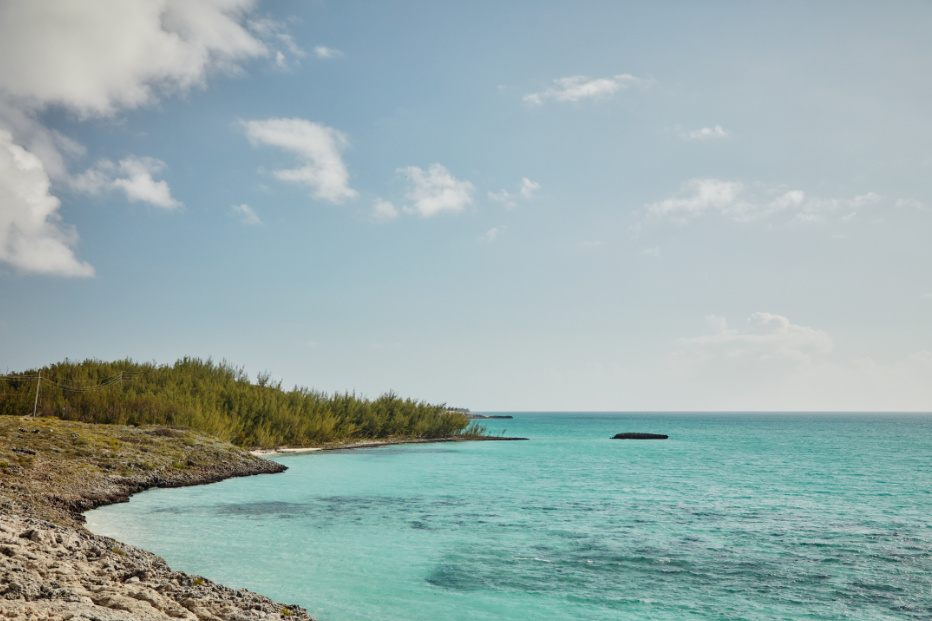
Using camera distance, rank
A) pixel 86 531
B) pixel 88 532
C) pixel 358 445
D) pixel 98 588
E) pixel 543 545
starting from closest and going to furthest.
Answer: pixel 98 588 < pixel 88 532 < pixel 86 531 < pixel 543 545 < pixel 358 445

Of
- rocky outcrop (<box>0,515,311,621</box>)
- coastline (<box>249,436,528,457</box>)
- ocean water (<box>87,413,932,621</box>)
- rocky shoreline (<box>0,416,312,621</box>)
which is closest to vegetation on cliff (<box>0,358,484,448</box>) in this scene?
coastline (<box>249,436,528,457</box>)

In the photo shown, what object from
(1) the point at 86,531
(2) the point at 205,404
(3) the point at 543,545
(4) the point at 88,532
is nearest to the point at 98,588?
(4) the point at 88,532

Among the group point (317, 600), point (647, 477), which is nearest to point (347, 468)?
point (647, 477)

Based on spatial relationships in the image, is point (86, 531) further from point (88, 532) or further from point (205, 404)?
point (205, 404)

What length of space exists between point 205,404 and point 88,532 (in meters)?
21.4

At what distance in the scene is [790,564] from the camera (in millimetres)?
10875

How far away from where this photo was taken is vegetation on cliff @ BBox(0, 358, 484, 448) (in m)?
25.4

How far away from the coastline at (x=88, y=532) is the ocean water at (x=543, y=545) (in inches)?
38.9

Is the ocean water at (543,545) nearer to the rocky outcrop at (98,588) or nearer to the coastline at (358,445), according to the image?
the rocky outcrop at (98,588)

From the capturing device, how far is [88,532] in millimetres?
9938

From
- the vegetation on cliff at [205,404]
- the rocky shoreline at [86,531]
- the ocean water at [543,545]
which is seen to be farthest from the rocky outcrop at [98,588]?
the vegetation on cliff at [205,404]

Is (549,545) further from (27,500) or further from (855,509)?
(855,509)

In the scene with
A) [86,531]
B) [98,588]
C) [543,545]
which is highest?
[98,588]

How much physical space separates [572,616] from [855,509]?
15498mm
